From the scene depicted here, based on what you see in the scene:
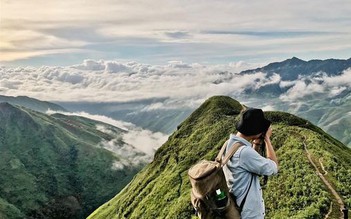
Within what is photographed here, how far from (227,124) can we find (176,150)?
1020 inches

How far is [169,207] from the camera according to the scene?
112 m

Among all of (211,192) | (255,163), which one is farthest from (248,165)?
(211,192)

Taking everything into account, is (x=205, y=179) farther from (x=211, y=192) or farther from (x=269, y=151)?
(x=269, y=151)

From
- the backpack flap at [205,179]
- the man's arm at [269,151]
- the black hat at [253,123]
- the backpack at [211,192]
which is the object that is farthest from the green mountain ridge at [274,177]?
the backpack flap at [205,179]

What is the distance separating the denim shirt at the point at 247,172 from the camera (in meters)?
12.7

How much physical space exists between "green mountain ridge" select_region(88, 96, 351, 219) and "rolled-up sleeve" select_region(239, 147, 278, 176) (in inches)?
1431

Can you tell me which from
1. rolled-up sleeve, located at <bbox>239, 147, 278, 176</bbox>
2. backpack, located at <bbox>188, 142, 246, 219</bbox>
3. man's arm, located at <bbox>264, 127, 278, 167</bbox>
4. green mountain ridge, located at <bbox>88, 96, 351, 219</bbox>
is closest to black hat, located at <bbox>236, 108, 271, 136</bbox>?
man's arm, located at <bbox>264, 127, 278, 167</bbox>

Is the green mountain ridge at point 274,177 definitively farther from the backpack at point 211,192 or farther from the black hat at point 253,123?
the backpack at point 211,192

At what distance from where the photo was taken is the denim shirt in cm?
1267

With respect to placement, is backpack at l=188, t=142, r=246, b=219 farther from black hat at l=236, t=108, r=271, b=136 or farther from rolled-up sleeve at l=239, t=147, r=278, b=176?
black hat at l=236, t=108, r=271, b=136

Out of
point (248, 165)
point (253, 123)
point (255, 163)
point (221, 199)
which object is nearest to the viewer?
point (221, 199)

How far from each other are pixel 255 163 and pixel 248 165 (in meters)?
0.24

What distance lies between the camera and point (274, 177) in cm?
7625

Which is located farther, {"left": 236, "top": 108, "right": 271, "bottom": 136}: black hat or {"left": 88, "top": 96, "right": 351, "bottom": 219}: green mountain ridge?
{"left": 88, "top": 96, "right": 351, "bottom": 219}: green mountain ridge
